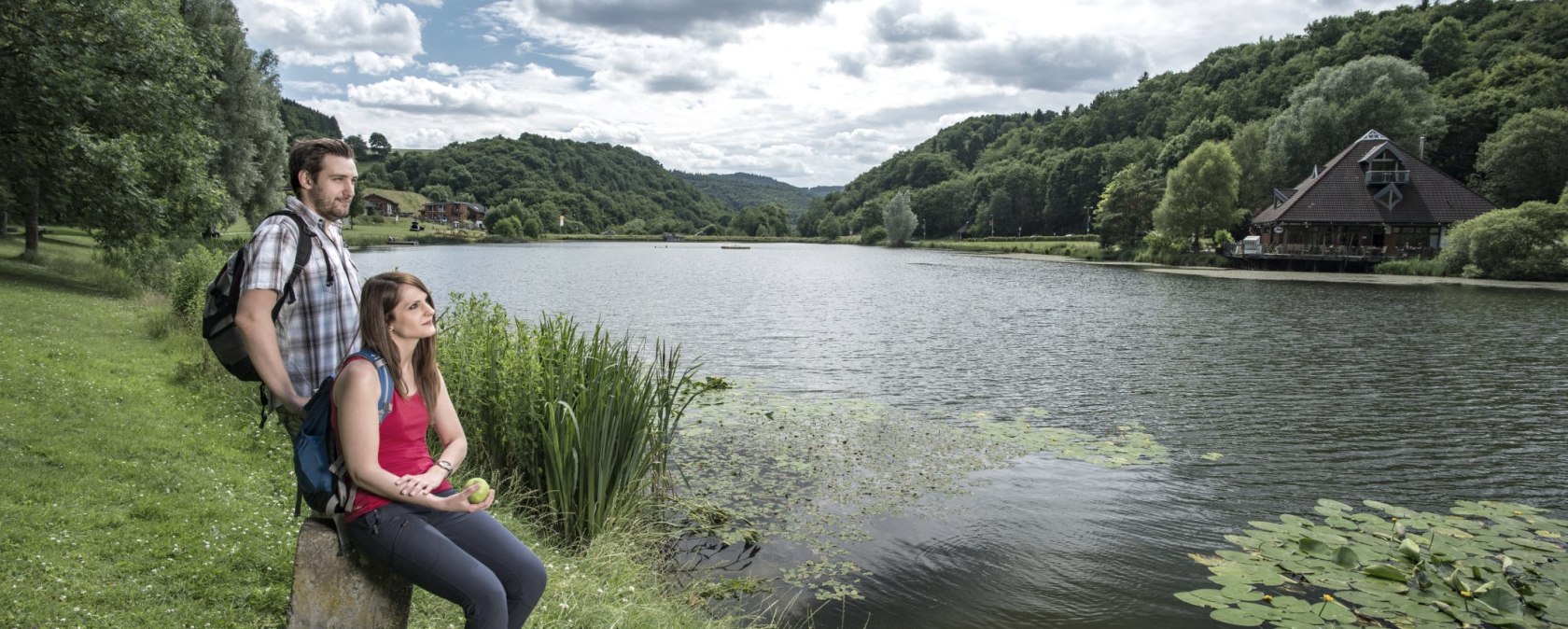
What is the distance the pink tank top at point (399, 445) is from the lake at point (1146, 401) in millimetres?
3612

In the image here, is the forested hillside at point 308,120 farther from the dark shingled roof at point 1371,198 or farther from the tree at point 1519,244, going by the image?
the tree at point 1519,244

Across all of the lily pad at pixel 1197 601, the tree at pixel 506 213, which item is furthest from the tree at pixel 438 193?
the lily pad at pixel 1197 601

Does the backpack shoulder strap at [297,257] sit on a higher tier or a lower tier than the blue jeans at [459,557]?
higher

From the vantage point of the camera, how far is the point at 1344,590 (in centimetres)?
623

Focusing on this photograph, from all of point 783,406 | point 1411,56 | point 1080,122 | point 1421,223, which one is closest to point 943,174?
point 1080,122

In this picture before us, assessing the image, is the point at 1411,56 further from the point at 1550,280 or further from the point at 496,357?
the point at 496,357

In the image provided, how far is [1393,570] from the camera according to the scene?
251 inches

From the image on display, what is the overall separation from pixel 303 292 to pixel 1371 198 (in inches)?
2577

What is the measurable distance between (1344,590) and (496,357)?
23.7ft

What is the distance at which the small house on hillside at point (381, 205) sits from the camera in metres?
124

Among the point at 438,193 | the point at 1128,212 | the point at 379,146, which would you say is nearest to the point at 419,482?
the point at 1128,212

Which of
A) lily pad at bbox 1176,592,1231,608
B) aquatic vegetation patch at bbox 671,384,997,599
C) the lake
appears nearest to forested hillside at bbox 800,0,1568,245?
the lake

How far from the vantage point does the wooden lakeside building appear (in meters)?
51.4

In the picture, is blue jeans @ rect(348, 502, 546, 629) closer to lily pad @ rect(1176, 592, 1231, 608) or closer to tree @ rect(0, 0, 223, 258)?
lily pad @ rect(1176, 592, 1231, 608)
